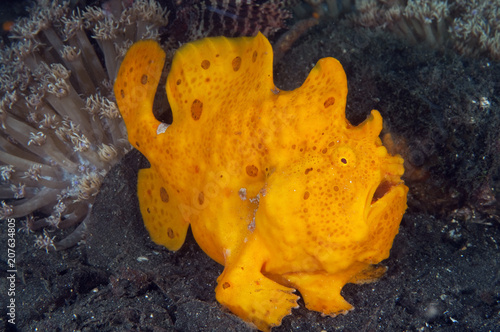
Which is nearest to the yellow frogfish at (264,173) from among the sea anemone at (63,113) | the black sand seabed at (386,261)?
the black sand seabed at (386,261)

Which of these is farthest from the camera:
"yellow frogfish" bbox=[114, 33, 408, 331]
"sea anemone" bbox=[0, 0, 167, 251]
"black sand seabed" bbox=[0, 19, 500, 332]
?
"sea anemone" bbox=[0, 0, 167, 251]

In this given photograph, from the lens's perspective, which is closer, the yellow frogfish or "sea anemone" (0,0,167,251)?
the yellow frogfish

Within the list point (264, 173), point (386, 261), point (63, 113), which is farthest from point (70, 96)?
point (386, 261)

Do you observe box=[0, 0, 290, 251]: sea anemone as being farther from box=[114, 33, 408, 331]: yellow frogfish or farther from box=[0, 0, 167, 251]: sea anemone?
box=[114, 33, 408, 331]: yellow frogfish

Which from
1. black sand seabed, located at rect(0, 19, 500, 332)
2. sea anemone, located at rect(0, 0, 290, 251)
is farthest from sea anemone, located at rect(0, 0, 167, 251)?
black sand seabed, located at rect(0, 19, 500, 332)

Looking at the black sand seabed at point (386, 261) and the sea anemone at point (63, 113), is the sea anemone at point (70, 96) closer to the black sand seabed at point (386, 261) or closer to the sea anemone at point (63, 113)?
the sea anemone at point (63, 113)

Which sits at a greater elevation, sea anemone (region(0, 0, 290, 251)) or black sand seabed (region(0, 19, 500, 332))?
sea anemone (region(0, 0, 290, 251))
